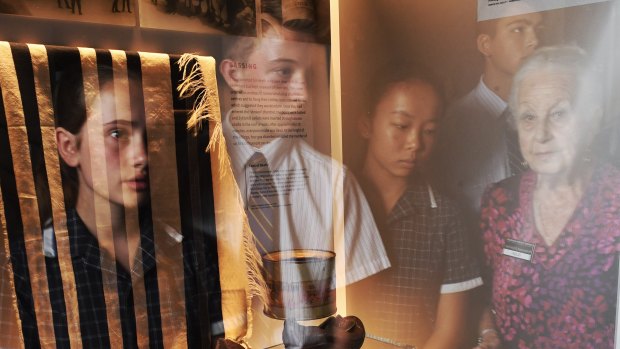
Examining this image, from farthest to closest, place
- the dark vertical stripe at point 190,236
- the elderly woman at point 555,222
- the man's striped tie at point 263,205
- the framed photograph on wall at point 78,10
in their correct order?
the man's striped tie at point 263,205 < the dark vertical stripe at point 190,236 < the elderly woman at point 555,222 < the framed photograph on wall at point 78,10

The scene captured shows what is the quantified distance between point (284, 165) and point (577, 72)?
26.7 inches

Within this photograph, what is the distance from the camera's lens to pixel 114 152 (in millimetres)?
1018

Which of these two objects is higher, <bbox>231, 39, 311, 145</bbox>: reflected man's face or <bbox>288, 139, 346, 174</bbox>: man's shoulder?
<bbox>231, 39, 311, 145</bbox>: reflected man's face

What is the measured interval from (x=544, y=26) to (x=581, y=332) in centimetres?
65

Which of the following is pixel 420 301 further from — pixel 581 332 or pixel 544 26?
pixel 544 26

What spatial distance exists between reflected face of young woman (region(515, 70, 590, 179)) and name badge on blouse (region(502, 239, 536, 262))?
0.17 m

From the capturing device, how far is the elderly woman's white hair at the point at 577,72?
0.97 m

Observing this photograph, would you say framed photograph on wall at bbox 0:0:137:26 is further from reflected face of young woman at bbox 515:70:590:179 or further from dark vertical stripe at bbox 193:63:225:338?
reflected face of young woman at bbox 515:70:590:179

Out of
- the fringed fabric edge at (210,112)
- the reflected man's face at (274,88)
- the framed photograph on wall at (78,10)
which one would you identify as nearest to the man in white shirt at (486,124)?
the reflected man's face at (274,88)

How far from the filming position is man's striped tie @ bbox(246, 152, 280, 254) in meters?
1.19

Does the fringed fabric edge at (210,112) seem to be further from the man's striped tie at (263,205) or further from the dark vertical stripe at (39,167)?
the dark vertical stripe at (39,167)

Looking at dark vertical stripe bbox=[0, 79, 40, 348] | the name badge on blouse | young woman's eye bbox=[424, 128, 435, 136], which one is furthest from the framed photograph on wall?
the name badge on blouse

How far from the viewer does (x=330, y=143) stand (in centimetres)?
128

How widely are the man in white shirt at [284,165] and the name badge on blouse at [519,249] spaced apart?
0.33m
